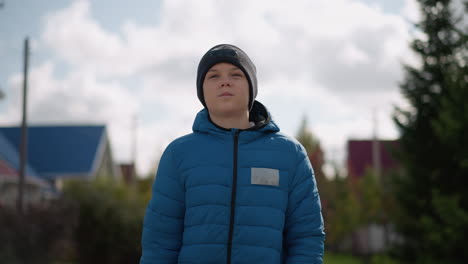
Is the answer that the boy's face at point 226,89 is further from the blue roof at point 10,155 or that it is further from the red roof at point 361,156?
the red roof at point 361,156

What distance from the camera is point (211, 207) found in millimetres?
3145

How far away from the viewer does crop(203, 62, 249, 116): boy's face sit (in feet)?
11.2

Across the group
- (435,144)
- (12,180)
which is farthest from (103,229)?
(435,144)

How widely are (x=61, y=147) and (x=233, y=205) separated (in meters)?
36.2

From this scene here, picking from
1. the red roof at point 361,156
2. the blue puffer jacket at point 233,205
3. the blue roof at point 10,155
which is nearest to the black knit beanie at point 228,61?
the blue puffer jacket at point 233,205

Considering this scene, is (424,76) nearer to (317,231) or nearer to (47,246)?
(47,246)

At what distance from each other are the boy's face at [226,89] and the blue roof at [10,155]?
96.9 feet

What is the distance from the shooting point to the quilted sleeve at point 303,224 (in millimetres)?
3170

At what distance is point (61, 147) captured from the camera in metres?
37.8

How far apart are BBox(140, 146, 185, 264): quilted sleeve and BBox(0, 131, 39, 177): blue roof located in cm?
2958

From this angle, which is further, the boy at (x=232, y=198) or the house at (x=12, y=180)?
the house at (x=12, y=180)

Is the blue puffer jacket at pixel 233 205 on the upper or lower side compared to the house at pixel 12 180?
upper

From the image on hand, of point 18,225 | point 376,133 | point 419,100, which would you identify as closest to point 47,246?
point 18,225

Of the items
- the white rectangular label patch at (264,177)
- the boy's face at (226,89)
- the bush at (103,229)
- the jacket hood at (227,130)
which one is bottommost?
the bush at (103,229)
